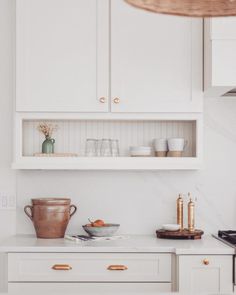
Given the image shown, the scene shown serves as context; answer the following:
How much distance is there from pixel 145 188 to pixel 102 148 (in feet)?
1.37

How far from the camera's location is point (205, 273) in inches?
134

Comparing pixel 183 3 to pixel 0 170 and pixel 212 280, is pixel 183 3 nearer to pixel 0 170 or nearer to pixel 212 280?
pixel 212 280

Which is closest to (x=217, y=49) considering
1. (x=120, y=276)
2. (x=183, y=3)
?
(x=120, y=276)

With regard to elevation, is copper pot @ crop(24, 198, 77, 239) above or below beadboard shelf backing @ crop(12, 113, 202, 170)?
below

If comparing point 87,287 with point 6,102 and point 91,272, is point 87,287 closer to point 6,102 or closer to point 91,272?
point 91,272

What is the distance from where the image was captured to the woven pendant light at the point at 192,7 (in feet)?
5.51

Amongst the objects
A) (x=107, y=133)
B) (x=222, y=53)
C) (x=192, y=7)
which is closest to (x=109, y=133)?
(x=107, y=133)

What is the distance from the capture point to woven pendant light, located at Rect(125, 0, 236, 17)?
168 centimetres

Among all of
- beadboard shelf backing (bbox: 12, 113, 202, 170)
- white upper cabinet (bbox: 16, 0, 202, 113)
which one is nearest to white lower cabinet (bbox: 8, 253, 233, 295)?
beadboard shelf backing (bbox: 12, 113, 202, 170)

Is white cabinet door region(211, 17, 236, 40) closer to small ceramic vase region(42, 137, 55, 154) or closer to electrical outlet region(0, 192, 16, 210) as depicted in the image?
small ceramic vase region(42, 137, 55, 154)

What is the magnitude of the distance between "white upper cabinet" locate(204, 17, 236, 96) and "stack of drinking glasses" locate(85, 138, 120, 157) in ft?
2.25

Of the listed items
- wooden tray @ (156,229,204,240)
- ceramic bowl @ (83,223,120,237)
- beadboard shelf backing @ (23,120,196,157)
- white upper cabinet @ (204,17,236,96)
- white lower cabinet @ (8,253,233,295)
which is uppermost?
white upper cabinet @ (204,17,236,96)

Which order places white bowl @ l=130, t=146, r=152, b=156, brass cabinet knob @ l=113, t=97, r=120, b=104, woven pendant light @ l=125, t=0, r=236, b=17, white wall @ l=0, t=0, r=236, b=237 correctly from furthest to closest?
white wall @ l=0, t=0, r=236, b=237
white bowl @ l=130, t=146, r=152, b=156
brass cabinet knob @ l=113, t=97, r=120, b=104
woven pendant light @ l=125, t=0, r=236, b=17

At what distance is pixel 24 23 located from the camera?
12.2ft
